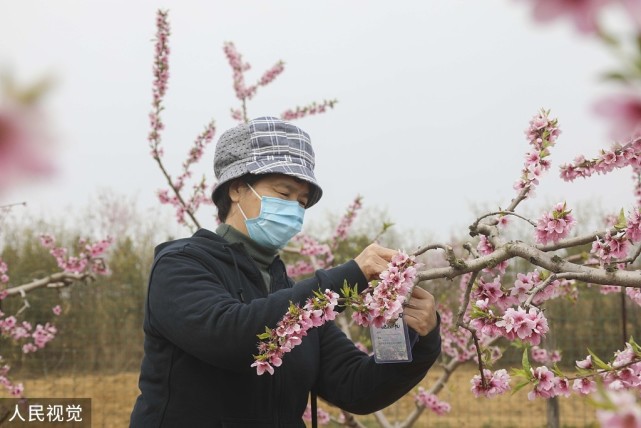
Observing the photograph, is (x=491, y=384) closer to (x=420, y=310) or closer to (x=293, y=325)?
(x=420, y=310)

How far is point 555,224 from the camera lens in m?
1.91

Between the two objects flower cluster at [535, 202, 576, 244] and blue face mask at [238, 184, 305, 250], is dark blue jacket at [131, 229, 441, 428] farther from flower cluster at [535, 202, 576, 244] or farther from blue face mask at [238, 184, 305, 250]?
flower cluster at [535, 202, 576, 244]

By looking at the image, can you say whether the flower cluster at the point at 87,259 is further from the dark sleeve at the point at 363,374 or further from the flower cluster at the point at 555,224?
the flower cluster at the point at 555,224

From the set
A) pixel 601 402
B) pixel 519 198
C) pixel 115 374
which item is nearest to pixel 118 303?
pixel 115 374

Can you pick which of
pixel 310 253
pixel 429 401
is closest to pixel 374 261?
pixel 429 401

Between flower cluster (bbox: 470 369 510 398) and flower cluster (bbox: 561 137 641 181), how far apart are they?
1.98 ft

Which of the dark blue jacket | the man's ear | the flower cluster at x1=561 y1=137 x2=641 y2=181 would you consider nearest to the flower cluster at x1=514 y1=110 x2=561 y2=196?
the flower cluster at x1=561 y1=137 x2=641 y2=181

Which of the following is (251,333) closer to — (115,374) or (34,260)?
(115,374)

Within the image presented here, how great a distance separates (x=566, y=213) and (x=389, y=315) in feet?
1.97

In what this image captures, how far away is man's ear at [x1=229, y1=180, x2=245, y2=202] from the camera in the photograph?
2334mm

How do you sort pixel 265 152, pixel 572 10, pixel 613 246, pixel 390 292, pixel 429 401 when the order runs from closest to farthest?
1. pixel 572 10
2. pixel 390 292
3. pixel 613 246
4. pixel 265 152
5. pixel 429 401

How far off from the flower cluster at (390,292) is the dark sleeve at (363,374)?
0.46 m

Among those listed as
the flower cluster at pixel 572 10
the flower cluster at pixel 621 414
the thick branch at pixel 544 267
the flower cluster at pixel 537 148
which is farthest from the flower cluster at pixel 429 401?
the flower cluster at pixel 572 10

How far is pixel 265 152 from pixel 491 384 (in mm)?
913
